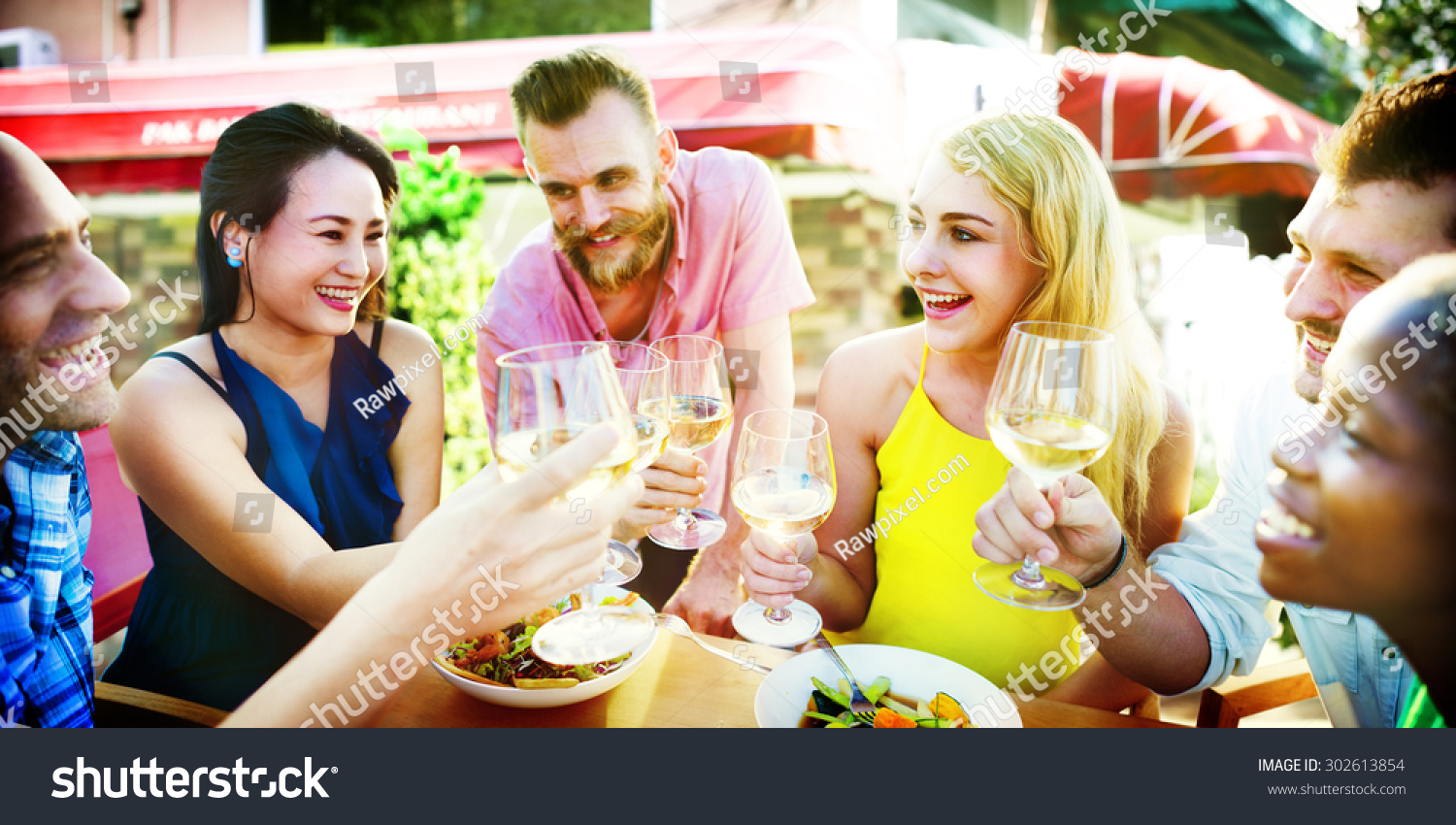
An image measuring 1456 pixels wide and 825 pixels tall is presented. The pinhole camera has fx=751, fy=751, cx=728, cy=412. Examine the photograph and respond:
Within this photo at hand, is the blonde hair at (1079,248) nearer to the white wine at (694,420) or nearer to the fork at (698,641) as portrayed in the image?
the white wine at (694,420)

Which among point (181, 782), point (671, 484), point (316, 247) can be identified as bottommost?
point (181, 782)

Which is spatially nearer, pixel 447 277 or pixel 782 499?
pixel 782 499

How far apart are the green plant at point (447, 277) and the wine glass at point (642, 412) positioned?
0.47 m

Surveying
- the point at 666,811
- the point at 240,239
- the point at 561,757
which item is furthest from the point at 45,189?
the point at 666,811

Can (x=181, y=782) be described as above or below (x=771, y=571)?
below

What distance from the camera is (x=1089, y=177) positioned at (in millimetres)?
1208

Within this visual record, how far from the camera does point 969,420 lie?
→ 1.36m

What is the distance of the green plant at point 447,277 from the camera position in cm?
142

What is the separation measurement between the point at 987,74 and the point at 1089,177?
1.38 feet

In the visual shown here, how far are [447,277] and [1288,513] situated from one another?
1.37 metres

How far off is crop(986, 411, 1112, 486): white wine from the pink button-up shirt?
741mm
